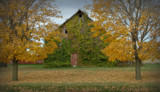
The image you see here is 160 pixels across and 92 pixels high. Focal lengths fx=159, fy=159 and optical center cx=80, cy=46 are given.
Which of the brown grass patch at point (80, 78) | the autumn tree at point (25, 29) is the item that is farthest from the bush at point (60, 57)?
the autumn tree at point (25, 29)

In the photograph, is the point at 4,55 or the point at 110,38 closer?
the point at 4,55

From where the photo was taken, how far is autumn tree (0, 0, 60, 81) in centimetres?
952

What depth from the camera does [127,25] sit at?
10664 mm

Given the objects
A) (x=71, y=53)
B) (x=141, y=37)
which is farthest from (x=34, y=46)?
(x=71, y=53)

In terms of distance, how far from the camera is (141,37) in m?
10.3

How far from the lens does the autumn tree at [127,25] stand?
9406 mm

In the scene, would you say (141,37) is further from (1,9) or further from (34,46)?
(1,9)

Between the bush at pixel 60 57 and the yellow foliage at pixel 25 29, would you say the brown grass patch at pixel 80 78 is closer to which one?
the yellow foliage at pixel 25 29

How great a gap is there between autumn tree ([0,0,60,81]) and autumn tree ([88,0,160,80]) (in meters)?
3.45

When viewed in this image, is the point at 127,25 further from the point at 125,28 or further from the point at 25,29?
the point at 25,29

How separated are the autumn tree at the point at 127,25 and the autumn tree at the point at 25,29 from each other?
3.45m

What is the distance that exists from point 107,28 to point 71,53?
14906 mm

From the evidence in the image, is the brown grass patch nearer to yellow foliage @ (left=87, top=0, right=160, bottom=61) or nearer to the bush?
yellow foliage @ (left=87, top=0, right=160, bottom=61)

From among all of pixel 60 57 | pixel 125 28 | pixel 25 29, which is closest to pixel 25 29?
pixel 25 29
